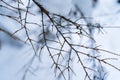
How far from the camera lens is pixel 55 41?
60.4 inches

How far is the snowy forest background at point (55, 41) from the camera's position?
1561 mm

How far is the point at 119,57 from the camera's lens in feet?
5.83

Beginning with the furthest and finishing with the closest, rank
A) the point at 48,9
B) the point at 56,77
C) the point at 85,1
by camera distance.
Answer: the point at 85,1
the point at 48,9
the point at 56,77

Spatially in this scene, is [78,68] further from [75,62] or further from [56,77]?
[56,77]

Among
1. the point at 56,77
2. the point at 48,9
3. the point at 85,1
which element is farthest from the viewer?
the point at 85,1

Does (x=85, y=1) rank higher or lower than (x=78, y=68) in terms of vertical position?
higher

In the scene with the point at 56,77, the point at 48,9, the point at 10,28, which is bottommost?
the point at 56,77

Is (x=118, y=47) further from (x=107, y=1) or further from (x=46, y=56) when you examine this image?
(x=46, y=56)

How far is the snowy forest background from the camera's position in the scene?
5.12 ft

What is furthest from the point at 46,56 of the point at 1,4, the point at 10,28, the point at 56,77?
the point at 1,4

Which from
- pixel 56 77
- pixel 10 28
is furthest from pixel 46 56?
pixel 10 28

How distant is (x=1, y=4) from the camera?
1673mm

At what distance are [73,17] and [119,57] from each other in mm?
402

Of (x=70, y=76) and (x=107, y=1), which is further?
(x=107, y=1)
